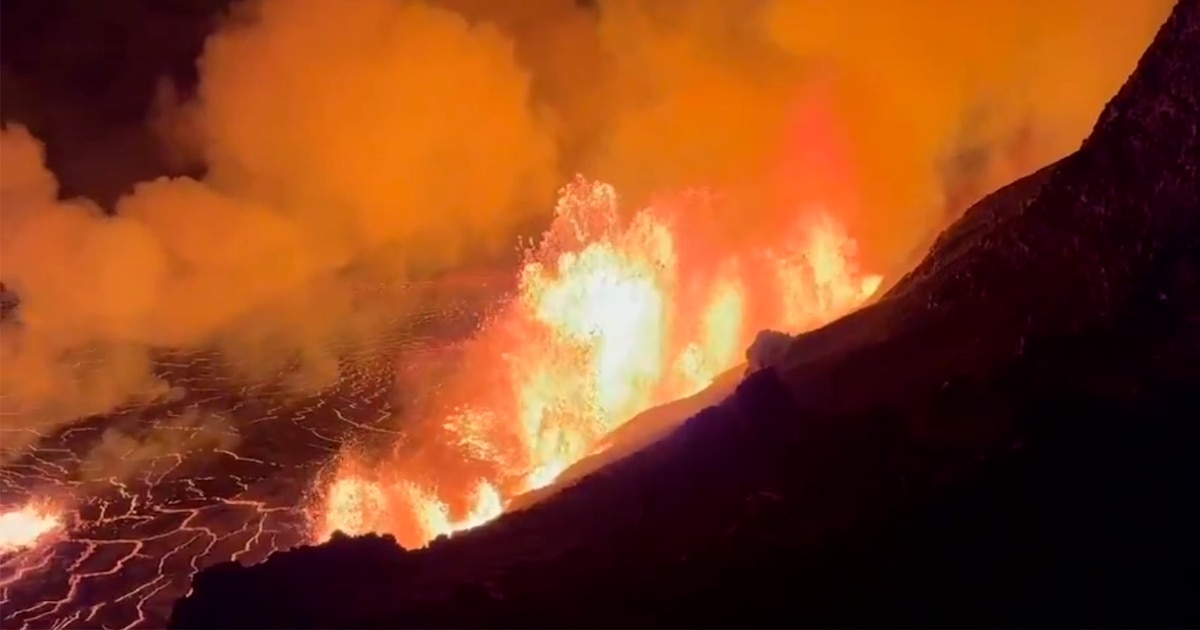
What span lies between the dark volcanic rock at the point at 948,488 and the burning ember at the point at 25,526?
76.3ft

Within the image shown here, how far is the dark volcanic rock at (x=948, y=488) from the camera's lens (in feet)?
22.6

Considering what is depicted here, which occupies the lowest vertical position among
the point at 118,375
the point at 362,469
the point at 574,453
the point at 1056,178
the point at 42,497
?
the point at 1056,178

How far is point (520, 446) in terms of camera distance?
29.4 m

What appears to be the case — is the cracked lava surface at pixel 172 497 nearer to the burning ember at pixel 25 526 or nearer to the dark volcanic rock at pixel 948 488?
the burning ember at pixel 25 526

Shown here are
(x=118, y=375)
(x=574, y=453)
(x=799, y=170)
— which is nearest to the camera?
(x=574, y=453)

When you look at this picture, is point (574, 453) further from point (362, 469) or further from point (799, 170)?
point (799, 170)

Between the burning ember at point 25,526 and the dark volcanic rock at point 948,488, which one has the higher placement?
the burning ember at point 25,526

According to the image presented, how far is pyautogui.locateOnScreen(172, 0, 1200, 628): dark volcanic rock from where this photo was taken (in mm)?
6891

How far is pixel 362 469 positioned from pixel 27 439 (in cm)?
1269

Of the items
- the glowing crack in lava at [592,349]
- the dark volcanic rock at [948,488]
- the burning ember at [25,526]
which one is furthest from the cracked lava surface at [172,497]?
the dark volcanic rock at [948,488]

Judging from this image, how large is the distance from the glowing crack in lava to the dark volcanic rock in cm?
1680

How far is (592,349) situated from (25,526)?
16129 millimetres

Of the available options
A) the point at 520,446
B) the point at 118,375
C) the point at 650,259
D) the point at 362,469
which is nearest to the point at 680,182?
the point at 650,259

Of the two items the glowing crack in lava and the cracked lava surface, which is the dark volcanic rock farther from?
the cracked lava surface
